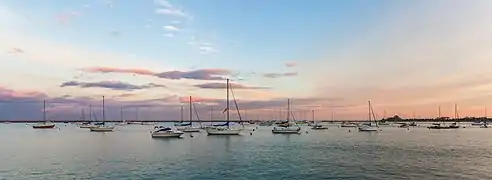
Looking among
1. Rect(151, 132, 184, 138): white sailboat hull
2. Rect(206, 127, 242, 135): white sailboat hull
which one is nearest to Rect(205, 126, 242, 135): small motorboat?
Rect(206, 127, 242, 135): white sailboat hull

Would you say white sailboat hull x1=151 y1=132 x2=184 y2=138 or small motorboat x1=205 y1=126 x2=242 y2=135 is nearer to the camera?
white sailboat hull x1=151 y1=132 x2=184 y2=138

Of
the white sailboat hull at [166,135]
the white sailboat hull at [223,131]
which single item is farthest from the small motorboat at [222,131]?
the white sailboat hull at [166,135]

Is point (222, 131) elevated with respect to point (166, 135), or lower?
elevated

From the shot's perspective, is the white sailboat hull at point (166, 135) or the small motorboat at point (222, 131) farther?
the small motorboat at point (222, 131)

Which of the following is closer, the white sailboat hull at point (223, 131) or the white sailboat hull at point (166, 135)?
the white sailboat hull at point (166, 135)

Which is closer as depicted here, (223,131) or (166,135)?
(166,135)

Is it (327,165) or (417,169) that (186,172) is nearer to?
(327,165)

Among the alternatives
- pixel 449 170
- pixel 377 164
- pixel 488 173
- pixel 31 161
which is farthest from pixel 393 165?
pixel 31 161

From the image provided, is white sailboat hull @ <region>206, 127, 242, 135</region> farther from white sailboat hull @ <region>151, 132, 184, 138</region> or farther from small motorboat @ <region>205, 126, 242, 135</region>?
white sailboat hull @ <region>151, 132, 184, 138</region>

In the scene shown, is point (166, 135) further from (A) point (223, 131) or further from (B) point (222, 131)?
(A) point (223, 131)

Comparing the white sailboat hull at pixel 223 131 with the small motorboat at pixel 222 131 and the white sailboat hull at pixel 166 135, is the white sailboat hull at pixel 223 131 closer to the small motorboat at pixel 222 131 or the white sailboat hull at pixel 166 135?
the small motorboat at pixel 222 131

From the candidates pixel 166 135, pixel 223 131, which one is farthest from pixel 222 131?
pixel 166 135

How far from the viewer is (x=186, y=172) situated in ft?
124

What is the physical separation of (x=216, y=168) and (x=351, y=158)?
18.3 metres
